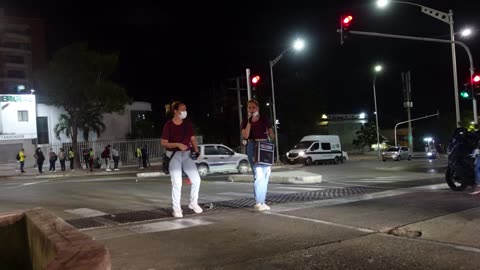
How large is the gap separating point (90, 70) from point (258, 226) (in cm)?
3226

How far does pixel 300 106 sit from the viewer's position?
6419cm

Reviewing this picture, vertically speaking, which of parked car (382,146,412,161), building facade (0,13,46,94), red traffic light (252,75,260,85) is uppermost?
building facade (0,13,46,94)

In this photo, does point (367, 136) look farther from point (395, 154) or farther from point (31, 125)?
point (31, 125)

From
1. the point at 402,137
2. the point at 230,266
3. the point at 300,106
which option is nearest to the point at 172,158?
the point at 230,266

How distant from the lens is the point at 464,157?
1028cm

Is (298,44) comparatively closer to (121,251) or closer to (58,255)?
(121,251)

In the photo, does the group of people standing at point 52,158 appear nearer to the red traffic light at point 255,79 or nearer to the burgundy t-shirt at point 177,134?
the red traffic light at point 255,79

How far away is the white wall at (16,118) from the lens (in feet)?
127

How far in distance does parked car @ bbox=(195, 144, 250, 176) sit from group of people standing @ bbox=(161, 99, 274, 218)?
57.3 ft

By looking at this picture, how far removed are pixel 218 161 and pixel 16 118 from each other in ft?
69.2

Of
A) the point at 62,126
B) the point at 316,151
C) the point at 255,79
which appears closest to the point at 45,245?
the point at 255,79

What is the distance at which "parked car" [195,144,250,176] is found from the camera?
26047 mm

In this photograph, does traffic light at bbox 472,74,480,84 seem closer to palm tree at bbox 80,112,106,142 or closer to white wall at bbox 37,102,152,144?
palm tree at bbox 80,112,106,142

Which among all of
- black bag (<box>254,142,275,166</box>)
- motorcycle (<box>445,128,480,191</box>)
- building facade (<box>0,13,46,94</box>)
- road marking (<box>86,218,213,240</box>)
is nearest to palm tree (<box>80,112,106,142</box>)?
motorcycle (<box>445,128,480,191</box>)
